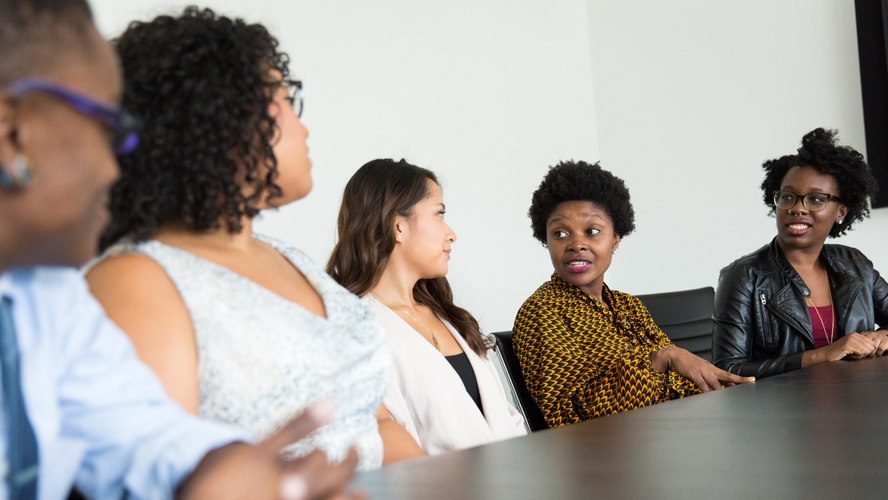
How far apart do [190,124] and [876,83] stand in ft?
11.6

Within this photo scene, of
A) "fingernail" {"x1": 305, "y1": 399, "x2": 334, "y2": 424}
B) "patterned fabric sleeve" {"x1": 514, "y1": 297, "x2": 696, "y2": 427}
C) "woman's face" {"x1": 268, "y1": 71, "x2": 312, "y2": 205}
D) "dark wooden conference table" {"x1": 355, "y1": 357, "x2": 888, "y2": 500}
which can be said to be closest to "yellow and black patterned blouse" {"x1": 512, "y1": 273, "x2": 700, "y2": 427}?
"patterned fabric sleeve" {"x1": 514, "y1": 297, "x2": 696, "y2": 427}

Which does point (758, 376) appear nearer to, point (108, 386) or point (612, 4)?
point (108, 386)

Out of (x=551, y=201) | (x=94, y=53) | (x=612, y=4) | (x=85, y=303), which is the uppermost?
(x=612, y=4)

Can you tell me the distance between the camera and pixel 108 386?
1.90 ft

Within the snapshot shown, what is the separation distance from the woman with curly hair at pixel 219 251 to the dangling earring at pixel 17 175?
1.16ft

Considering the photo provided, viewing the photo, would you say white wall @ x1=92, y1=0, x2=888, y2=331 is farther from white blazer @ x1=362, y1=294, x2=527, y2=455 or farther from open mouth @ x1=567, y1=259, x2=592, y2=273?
white blazer @ x1=362, y1=294, x2=527, y2=455

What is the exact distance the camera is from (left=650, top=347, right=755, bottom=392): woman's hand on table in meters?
1.80

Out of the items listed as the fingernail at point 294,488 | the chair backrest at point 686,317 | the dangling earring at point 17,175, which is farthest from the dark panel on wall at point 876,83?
the dangling earring at point 17,175

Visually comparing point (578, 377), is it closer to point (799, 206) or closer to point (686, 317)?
point (686, 317)

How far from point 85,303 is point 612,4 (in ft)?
14.8

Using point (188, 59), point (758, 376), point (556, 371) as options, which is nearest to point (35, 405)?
point (188, 59)

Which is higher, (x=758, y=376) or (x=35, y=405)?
(x=35, y=405)

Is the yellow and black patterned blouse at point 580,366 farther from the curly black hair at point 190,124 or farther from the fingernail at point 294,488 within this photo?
the fingernail at point 294,488

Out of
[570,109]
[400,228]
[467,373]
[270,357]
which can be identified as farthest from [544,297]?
[570,109]
